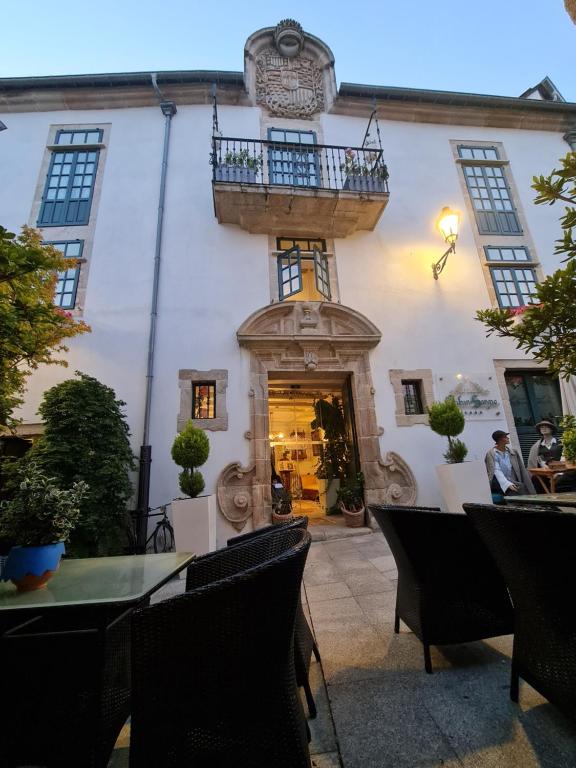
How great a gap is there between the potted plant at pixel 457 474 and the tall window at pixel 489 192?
5.05m

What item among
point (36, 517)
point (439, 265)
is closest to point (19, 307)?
point (36, 517)

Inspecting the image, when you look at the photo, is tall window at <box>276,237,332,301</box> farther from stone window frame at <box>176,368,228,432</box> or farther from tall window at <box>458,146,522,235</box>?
tall window at <box>458,146,522,235</box>

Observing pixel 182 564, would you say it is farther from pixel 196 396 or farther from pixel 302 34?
pixel 302 34

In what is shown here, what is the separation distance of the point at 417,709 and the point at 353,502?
13.7 ft

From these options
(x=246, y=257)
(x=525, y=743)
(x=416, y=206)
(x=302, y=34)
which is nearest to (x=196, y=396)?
(x=246, y=257)

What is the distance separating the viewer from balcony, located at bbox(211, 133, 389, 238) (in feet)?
20.9

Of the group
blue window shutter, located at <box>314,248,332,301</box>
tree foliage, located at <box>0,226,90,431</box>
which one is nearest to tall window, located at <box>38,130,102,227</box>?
tree foliage, located at <box>0,226,90,431</box>

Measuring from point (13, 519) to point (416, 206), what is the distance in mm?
8666

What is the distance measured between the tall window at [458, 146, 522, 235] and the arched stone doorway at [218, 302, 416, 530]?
430 cm

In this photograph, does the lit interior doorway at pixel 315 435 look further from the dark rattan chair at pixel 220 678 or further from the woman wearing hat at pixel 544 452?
the dark rattan chair at pixel 220 678

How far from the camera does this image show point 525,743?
120 cm

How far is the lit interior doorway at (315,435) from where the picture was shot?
21.1 ft

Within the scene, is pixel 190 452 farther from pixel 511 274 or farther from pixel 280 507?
pixel 511 274

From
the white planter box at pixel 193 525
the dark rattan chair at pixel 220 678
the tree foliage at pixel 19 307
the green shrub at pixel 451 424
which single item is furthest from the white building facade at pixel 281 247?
the dark rattan chair at pixel 220 678
